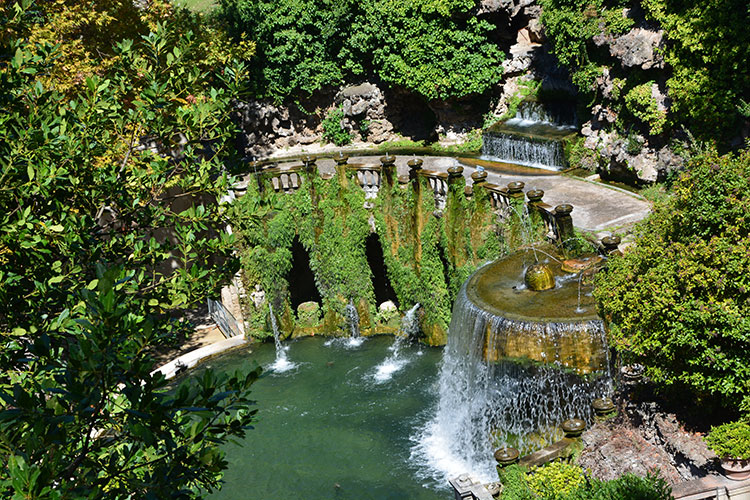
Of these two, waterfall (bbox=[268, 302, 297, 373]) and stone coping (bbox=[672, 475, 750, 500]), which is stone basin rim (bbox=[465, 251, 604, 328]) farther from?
waterfall (bbox=[268, 302, 297, 373])

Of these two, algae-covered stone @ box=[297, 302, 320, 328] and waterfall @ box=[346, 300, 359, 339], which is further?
algae-covered stone @ box=[297, 302, 320, 328]

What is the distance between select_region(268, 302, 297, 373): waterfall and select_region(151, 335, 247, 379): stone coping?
117 centimetres

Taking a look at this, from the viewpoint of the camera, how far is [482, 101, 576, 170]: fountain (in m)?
27.2

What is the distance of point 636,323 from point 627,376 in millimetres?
2874

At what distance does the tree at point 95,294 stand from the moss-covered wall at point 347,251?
1202cm

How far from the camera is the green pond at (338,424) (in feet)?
61.2

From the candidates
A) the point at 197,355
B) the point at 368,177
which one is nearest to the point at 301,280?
the point at 197,355

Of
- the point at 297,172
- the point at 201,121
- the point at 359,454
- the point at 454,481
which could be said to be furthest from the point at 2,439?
the point at 297,172

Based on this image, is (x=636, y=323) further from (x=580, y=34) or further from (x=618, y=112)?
(x=580, y=34)

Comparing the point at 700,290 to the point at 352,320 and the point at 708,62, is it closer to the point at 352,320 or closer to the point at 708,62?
the point at 708,62

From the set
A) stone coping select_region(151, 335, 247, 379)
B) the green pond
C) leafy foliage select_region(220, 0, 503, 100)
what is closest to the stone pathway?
leafy foliage select_region(220, 0, 503, 100)

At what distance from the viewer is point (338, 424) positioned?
2125cm

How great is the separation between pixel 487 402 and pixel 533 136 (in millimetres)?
13275

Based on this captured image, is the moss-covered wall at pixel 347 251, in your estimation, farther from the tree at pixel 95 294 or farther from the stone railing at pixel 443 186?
the tree at pixel 95 294
